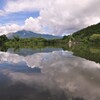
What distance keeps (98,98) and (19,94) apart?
671 cm

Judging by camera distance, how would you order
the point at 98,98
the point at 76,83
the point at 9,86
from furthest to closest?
the point at 76,83 → the point at 9,86 → the point at 98,98

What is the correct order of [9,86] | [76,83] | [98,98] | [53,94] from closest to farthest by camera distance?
[98,98], [53,94], [9,86], [76,83]

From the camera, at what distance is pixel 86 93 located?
2080 cm

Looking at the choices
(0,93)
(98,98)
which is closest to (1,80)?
(0,93)

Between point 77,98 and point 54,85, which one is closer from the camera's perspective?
point 77,98

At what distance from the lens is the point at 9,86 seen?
934 inches

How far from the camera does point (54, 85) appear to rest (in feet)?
79.4

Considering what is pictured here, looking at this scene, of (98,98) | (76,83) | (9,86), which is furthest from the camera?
(76,83)

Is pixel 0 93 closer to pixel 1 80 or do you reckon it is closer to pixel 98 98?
pixel 1 80

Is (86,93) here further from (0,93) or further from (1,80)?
(1,80)

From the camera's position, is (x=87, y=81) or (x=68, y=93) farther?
(x=87, y=81)

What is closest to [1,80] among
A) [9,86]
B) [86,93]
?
[9,86]

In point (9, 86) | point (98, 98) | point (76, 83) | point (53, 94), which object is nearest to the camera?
point (98, 98)

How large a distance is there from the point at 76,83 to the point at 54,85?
8.98 feet
